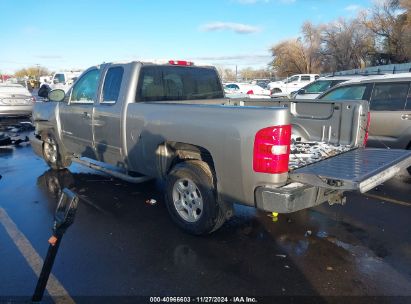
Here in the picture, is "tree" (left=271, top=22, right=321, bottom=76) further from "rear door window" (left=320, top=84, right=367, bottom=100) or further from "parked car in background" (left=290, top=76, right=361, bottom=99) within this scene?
"rear door window" (left=320, top=84, right=367, bottom=100)

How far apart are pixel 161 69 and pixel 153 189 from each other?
80.0 inches

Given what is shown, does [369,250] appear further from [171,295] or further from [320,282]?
[171,295]

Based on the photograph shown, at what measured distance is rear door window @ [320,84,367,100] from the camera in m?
7.18

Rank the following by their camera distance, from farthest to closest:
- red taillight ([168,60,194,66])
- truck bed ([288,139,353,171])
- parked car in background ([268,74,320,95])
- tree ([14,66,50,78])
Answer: tree ([14,66,50,78])
parked car in background ([268,74,320,95])
red taillight ([168,60,194,66])
truck bed ([288,139,353,171])

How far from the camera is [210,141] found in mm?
3775

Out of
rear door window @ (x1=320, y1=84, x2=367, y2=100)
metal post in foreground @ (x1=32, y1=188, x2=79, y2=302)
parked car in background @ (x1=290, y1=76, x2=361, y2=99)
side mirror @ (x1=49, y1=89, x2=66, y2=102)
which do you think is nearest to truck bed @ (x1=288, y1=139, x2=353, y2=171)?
metal post in foreground @ (x1=32, y1=188, x2=79, y2=302)

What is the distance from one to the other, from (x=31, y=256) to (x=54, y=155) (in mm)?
3550

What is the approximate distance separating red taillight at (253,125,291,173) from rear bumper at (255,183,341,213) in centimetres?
19

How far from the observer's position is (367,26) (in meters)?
57.2

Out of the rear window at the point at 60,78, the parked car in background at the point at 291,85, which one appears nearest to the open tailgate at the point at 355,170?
the parked car in background at the point at 291,85

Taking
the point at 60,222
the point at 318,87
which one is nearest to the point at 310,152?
the point at 60,222

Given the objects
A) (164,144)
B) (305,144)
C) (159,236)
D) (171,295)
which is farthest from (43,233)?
(305,144)

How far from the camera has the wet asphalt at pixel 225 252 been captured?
3258 millimetres

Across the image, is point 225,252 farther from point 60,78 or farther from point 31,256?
point 60,78
